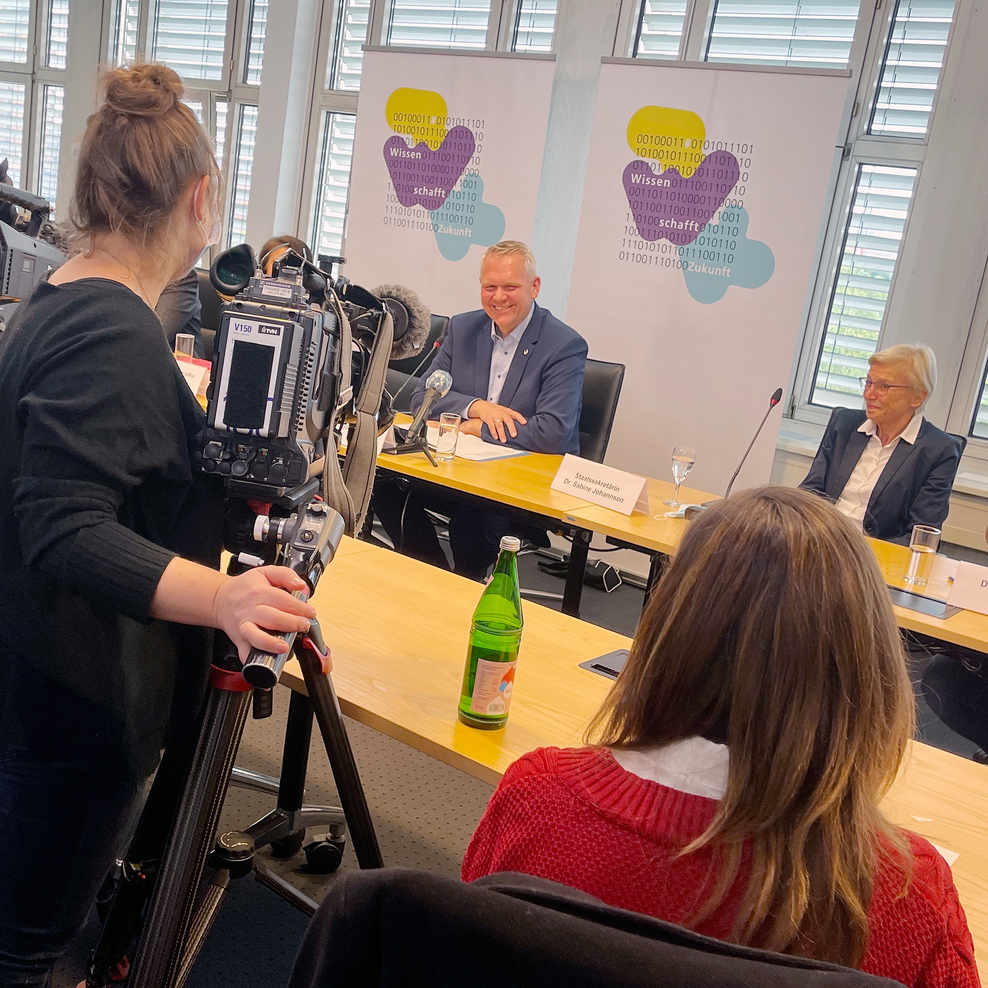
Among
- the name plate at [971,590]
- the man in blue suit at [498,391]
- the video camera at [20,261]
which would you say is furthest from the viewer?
the man in blue suit at [498,391]

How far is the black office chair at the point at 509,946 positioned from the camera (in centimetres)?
52

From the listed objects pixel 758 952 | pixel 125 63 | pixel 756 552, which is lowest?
pixel 758 952

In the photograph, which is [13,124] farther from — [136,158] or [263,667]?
[263,667]

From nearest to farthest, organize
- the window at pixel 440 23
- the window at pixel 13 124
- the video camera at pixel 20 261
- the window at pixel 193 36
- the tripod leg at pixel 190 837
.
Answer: the tripod leg at pixel 190 837, the video camera at pixel 20 261, the window at pixel 440 23, the window at pixel 193 36, the window at pixel 13 124

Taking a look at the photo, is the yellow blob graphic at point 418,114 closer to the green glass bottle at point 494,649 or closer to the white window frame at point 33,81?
the white window frame at point 33,81

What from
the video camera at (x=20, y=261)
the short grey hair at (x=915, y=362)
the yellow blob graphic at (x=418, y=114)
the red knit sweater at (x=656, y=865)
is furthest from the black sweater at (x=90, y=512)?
the yellow blob graphic at (x=418, y=114)

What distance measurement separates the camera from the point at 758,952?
557 millimetres

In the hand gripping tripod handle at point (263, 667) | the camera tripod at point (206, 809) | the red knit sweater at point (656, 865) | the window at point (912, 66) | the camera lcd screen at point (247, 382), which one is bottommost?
the camera tripod at point (206, 809)

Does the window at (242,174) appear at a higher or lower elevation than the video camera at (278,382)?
higher

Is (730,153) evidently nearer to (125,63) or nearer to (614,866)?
(125,63)

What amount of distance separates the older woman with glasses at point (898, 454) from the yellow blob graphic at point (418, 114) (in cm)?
267

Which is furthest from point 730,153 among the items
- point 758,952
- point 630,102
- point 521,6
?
point 758,952

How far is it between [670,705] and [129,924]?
0.97 meters

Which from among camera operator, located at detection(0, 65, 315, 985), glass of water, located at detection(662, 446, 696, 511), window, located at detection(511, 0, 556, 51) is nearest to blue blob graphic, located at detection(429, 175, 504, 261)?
window, located at detection(511, 0, 556, 51)
